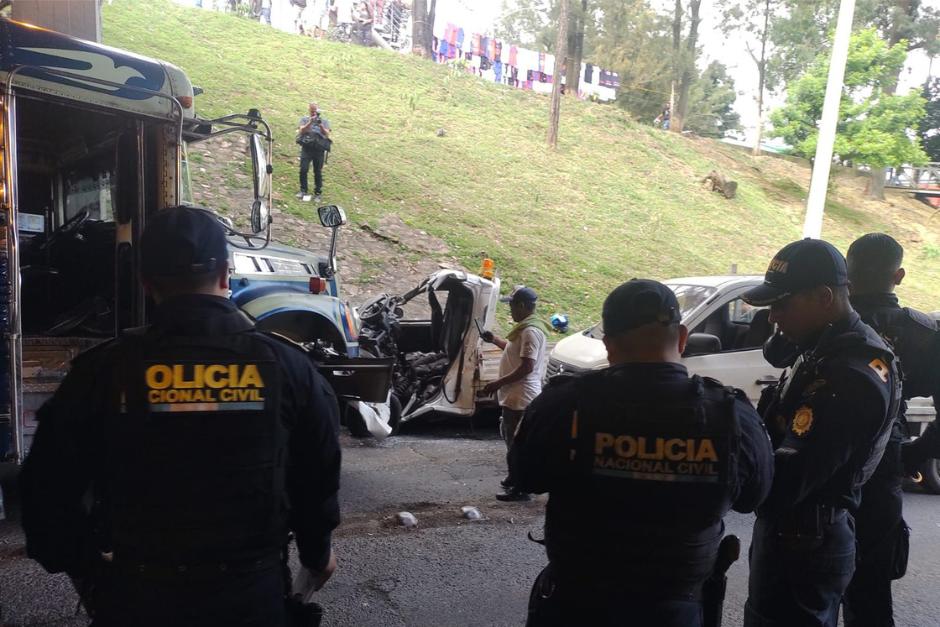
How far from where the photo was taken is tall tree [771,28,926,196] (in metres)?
24.4

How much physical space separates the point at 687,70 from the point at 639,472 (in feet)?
122

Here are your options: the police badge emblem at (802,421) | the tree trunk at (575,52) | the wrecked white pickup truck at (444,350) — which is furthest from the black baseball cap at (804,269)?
the tree trunk at (575,52)

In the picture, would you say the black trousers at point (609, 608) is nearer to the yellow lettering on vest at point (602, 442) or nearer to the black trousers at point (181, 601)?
the yellow lettering on vest at point (602, 442)

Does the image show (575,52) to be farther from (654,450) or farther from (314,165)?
(654,450)

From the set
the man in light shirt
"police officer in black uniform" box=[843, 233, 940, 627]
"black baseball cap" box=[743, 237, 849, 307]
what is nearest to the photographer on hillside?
the man in light shirt

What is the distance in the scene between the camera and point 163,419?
1.69 m

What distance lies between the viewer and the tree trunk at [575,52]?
3092 cm

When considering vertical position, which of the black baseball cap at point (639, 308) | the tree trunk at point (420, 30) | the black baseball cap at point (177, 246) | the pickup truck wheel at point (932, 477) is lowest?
the pickup truck wheel at point (932, 477)

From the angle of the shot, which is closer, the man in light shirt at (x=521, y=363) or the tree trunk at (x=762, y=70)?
the man in light shirt at (x=521, y=363)

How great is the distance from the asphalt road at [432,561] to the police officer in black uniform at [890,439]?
1.29m

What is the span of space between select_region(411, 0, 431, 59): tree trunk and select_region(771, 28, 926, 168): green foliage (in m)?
14.8

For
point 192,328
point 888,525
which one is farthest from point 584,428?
point 888,525

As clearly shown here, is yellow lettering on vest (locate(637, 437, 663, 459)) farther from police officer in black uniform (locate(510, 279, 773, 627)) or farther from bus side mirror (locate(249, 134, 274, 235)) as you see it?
bus side mirror (locate(249, 134, 274, 235))

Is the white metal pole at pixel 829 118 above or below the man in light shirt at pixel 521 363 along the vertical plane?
above
